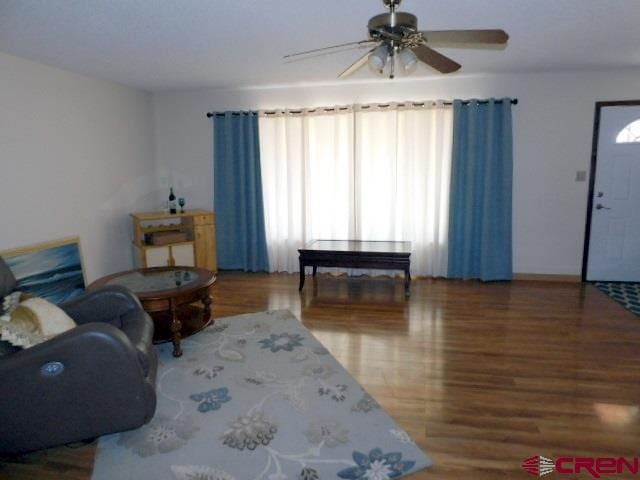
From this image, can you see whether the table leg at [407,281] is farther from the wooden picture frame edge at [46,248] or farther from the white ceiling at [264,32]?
the wooden picture frame edge at [46,248]

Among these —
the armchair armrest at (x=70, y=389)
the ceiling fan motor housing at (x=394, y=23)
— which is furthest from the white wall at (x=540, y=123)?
the armchair armrest at (x=70, y=389)

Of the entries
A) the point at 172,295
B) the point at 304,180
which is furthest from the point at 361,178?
the point at 172,295

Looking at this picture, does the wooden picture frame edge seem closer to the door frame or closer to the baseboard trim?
the baseboard trim

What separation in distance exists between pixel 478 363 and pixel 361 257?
1.78 meters

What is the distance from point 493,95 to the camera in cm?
465

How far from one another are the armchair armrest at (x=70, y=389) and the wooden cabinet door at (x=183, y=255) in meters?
3.17

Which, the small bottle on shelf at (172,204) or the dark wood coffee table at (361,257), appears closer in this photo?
the dark wood coffee table at (361,257)

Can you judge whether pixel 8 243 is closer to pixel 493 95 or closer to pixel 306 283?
pixel 306 283

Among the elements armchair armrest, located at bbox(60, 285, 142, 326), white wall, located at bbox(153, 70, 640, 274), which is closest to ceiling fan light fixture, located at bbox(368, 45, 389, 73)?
armchair armrest, located at bbox(60, 285, 142, 326)

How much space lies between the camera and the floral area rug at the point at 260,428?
1897 millimetres

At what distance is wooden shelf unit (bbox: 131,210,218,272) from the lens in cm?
485

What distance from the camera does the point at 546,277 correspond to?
4.89 metres

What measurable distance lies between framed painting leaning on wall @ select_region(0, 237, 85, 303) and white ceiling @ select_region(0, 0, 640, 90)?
5.47 feet

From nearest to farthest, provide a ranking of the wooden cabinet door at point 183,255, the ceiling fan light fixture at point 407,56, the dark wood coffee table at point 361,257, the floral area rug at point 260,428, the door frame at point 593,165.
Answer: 1. the floral area rug at point 260,428
2. the ceiling fan light fixture at point 407,56
3. the dark wood coffee table at point 361,257
4. the door frame at point 593,165
5. the wooden cabinet door at point 183,255
